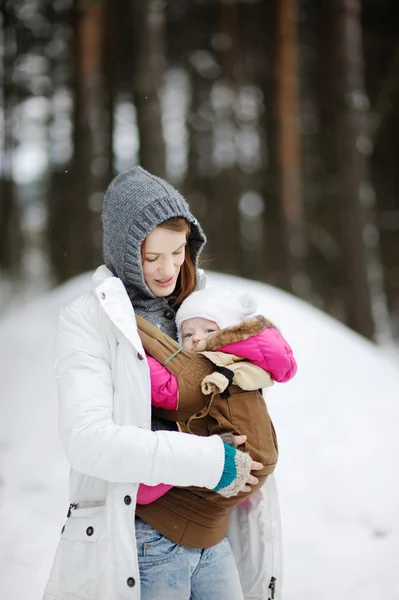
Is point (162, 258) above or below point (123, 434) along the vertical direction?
above

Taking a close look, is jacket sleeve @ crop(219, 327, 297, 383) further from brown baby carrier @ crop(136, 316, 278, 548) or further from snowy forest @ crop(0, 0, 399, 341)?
snowy forest @ crop(0, 0, 399, 341)

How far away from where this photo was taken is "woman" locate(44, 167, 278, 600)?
1.55m

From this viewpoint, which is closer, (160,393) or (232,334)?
(160,393)

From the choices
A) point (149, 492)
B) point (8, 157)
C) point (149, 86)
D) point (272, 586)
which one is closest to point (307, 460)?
point (272, 586)

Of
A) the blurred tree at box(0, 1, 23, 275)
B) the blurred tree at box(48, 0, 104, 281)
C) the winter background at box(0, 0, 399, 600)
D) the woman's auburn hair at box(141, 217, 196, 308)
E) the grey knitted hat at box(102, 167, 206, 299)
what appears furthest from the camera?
the blurred tree at box(0, 1, 23, 275)

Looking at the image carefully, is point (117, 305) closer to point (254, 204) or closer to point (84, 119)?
point (84, 119)

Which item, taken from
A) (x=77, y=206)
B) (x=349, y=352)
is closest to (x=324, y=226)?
(x=77, y=206)

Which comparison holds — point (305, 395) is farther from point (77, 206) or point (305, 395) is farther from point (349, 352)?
point (77, 206)

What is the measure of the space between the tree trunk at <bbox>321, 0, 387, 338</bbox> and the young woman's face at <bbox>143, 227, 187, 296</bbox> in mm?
6183

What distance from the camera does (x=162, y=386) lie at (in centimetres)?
169

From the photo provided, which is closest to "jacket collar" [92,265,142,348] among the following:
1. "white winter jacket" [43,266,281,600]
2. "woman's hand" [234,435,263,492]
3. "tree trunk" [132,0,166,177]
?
"white winter jacket" [43,266,281,600]

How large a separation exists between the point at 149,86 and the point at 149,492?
5815mm

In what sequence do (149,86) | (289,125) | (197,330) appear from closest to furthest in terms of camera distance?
(197,330), (149,86), (289,125)

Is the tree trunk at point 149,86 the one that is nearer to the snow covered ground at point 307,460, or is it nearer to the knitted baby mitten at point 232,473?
the snow covered ground at point 307,460
